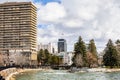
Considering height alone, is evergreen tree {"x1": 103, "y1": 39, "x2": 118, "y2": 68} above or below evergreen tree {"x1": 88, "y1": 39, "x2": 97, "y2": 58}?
below

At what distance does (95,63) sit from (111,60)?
18152 millimetres

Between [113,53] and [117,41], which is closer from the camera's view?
[113,53]

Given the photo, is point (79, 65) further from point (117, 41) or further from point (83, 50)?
point (117, 41)

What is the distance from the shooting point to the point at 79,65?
14400 cm

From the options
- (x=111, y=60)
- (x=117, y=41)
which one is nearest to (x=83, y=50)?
(x=111, y=60)

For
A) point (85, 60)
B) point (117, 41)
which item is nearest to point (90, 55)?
point (85, 60)

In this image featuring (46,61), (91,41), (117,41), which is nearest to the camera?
(91,41)

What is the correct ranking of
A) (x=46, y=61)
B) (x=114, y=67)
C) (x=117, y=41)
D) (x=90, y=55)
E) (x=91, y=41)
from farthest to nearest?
(x=46, y=61) < (x=117, y=41) < (x=91, y=41) < (x=90, y=55) < (x=114, y=67)

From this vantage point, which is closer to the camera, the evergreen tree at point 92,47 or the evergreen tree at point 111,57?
the evergreen tree at point 111,57

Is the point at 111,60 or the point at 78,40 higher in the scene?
the point at 78,40

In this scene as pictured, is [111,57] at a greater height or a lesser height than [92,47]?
lesser

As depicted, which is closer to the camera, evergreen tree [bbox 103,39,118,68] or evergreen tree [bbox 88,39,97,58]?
evergreen tree [bbox 103,39,118,68]

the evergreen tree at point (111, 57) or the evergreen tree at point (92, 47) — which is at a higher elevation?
the evergreen tree at point (92, 47)

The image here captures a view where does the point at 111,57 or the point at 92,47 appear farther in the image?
the point at 92,47
